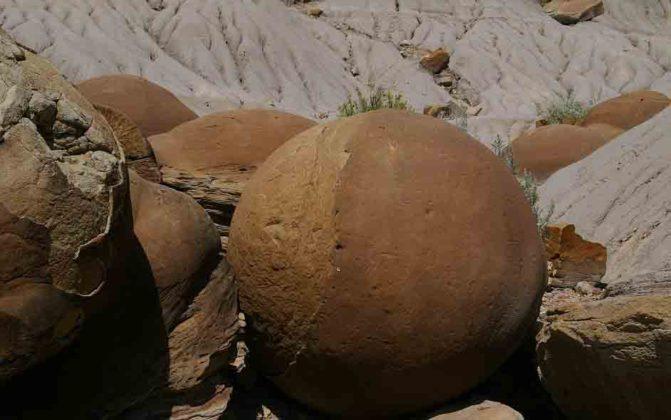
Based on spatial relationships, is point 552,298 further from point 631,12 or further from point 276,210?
point 631,12

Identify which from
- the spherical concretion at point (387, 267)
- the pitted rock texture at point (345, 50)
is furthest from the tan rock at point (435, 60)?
the spherical concretion at point (387, 267)

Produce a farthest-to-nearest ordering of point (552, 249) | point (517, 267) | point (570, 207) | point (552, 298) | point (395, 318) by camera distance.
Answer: point (570, 207) → point (552, 249) → point (552, 298) → point (517, 267) → point (395, 318)

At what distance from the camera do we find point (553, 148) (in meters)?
9.34

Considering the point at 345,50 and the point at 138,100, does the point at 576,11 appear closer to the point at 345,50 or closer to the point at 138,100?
the point at 345,50

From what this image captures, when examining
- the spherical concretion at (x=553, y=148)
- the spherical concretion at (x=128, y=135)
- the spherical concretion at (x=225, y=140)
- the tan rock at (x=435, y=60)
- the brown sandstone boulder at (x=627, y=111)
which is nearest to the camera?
the spherical concretion at (x=128, y=135)

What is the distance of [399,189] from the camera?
10.0ft

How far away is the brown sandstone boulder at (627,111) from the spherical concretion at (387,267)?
8.90 m

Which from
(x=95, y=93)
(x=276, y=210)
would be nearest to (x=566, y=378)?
(x=276, y=210)

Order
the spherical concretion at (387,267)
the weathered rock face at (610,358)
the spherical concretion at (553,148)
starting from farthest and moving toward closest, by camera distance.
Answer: the spherical concretion at (553,148) < the spherical concretion at (387,267) < the weathered rock face at (610,358)

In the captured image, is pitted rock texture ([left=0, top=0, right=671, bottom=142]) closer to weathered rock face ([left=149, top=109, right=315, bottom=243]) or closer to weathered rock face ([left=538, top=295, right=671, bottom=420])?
weathered rock face ([left=149, top=109, right=315, bottom=243])

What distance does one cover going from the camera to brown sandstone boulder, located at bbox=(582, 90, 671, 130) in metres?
11.5

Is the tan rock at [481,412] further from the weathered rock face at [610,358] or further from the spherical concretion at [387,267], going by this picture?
the weathered rock face at [610,358]

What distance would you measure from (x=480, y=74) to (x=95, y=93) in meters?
29.5

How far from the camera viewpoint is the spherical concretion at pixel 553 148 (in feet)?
30.0
